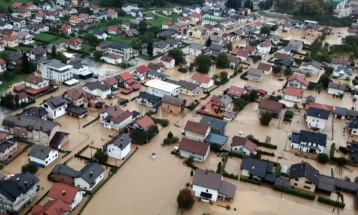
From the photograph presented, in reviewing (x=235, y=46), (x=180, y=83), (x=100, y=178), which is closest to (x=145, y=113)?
(x=180, y=83)

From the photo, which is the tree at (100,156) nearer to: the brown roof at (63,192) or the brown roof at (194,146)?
the brown roof at (63,192)

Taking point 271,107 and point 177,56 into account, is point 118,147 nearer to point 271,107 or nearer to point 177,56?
point 271,107

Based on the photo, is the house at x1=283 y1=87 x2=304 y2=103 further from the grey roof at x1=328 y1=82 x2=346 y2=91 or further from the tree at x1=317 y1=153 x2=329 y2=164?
the tree at x1=317 y1=153 x2=329 y2=164

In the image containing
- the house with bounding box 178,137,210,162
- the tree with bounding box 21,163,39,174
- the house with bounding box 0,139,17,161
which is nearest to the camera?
the tree with bounding box 21,163,39,174

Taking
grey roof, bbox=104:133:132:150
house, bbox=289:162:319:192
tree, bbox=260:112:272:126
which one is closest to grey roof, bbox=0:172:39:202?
grey roof, bbox=104:133:132:150

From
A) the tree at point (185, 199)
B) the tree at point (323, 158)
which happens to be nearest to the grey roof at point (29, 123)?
the tree at point (185, 199)

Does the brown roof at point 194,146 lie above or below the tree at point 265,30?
below

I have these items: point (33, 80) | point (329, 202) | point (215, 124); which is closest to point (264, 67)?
point (215, 124)
